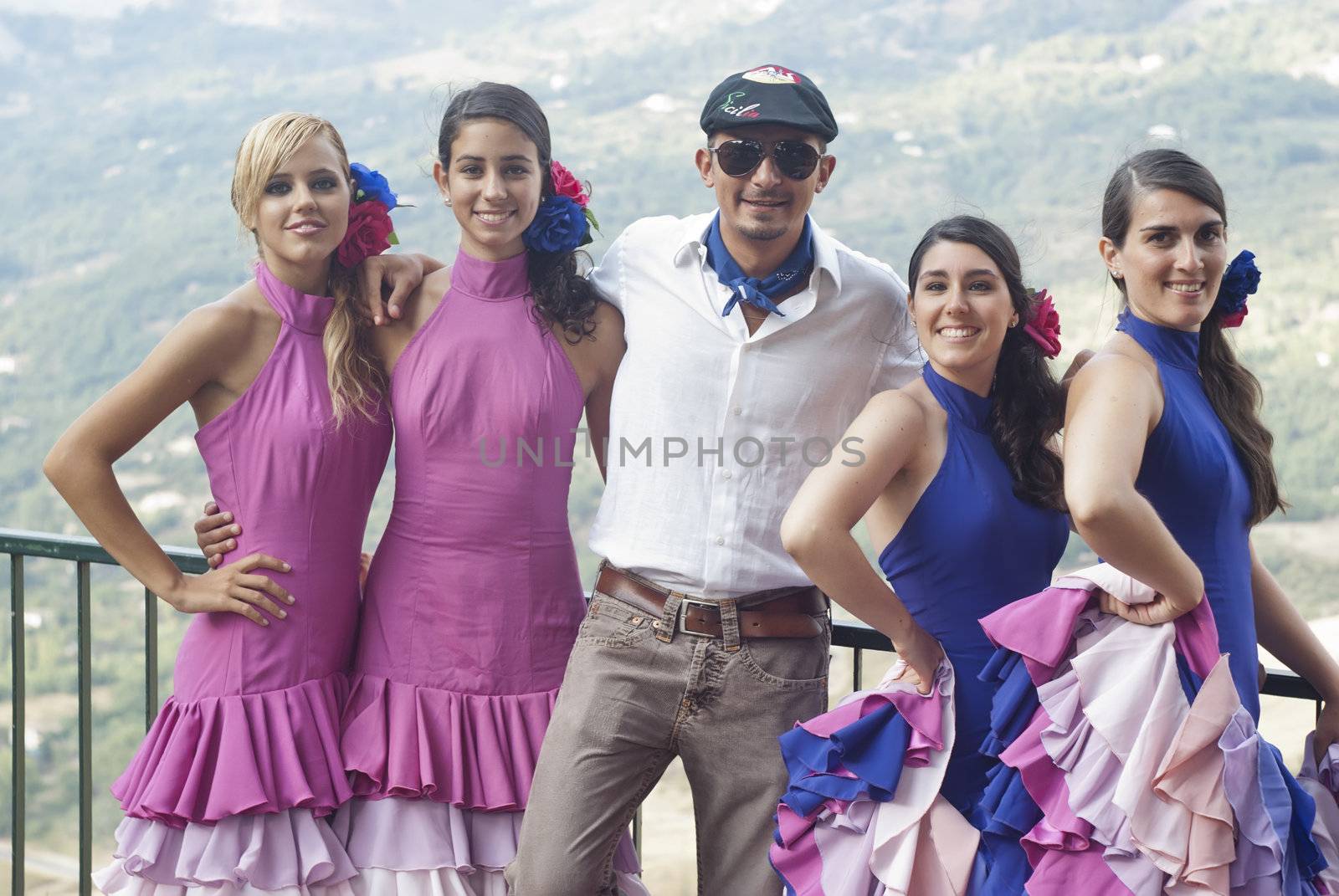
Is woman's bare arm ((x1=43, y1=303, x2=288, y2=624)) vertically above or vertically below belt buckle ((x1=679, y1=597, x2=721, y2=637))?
above

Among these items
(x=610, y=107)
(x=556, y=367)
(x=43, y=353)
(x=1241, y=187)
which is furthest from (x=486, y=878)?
(x=610, y=107)

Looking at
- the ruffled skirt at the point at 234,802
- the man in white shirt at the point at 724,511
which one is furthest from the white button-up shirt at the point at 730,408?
the ruffled skirt at the point at 234,802

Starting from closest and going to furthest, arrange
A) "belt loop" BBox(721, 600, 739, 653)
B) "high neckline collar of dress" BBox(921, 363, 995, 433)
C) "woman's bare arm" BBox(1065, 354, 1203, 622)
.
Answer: "woman's bare arm" BBox(1065, 354, 1203, 622), "high neckline collar of dress" BBox(921, 363, 995, 433), "belt loop" BBox(721, 600, 739, 653)

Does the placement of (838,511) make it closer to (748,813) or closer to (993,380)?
(993,380)

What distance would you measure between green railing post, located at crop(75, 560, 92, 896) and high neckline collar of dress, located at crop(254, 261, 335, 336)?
723 mm

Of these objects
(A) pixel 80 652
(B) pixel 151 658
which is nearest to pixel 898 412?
(B) pixel 151 658

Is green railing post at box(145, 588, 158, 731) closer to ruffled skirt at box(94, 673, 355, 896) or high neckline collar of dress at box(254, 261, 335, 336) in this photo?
ruffled skirt at box(94, 673, 355, 896)

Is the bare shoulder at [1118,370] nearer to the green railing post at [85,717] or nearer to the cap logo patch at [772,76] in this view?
the cap logo patch at [772,76]

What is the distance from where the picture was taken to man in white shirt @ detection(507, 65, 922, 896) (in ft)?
7.70

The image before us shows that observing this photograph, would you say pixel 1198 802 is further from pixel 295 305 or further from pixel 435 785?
pixel 295 305

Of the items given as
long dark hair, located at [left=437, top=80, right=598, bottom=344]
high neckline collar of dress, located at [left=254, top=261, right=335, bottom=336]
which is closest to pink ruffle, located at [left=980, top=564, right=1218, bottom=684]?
long dark hair, located at [left=437, top=80, right=598, bottom=344]

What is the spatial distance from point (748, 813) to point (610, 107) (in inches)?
1654

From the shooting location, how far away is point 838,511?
209 cm

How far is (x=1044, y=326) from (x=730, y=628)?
737 mm
